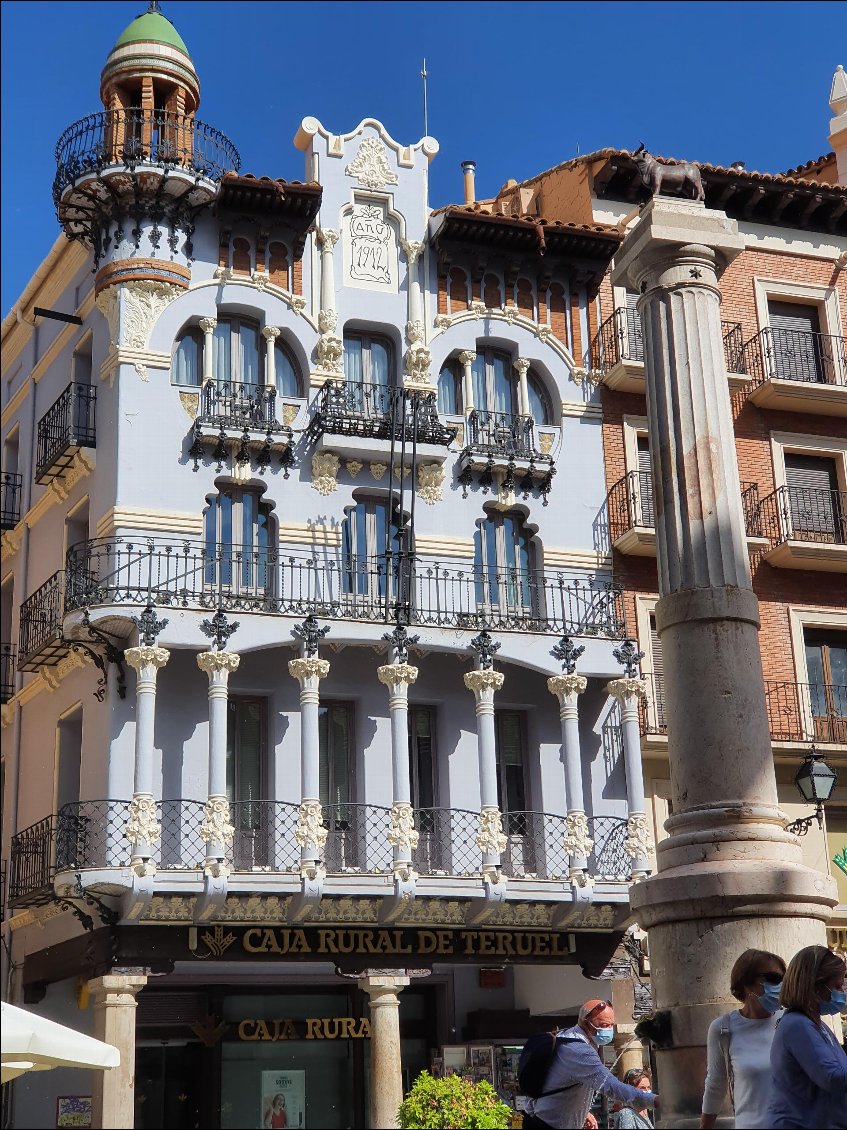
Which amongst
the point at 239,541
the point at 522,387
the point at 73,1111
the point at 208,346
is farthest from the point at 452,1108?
the point at 522,387

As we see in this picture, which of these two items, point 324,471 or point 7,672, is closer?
point 324,471

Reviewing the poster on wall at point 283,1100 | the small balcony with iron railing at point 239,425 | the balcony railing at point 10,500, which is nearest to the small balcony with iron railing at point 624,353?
the small balcony with iron railing at point 239,425

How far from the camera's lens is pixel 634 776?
84.5ft

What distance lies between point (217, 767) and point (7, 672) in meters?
8.14

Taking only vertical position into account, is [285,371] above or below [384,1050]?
above

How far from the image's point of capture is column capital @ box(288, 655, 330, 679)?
953 inches

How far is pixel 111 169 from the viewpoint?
26234 mm

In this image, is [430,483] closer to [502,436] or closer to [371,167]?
[502,436]

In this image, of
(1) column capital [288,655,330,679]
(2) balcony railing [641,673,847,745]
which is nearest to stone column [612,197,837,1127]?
(1) column capital [288,655,330,679]

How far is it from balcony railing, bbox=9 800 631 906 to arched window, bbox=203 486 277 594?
3633 millimetres

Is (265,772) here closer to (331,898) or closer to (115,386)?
(331,898)

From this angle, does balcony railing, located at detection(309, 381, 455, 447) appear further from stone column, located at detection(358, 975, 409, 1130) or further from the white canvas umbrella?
the white canvas umbrella

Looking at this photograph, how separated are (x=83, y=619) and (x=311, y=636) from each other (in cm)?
343

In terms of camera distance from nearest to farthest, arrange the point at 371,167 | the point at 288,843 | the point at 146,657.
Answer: the point at 146,657 → the point at 288,843 → the point at 371,167
